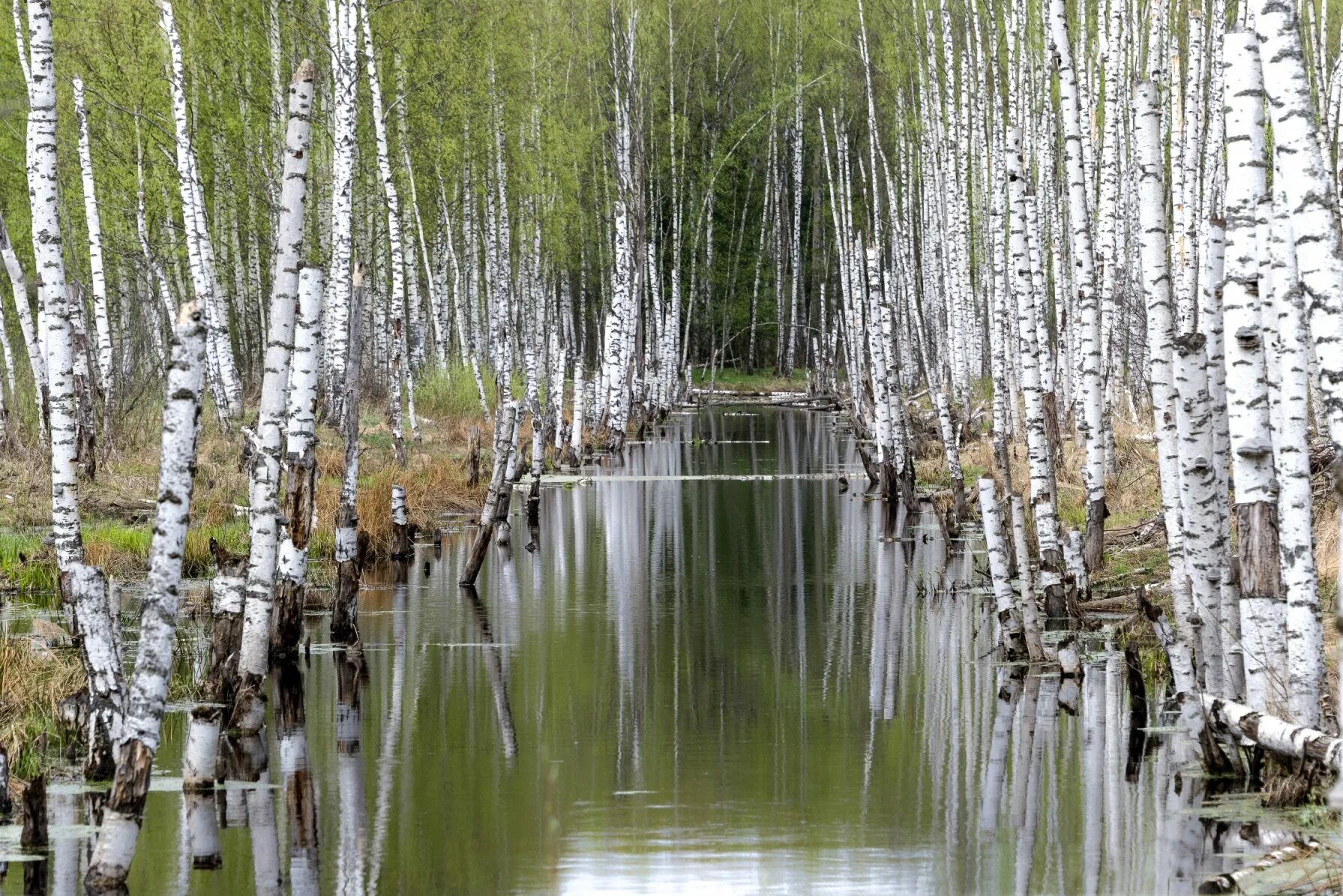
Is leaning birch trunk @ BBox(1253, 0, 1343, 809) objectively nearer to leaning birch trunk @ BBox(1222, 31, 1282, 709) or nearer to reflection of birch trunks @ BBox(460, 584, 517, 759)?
leaning birch trunk @ BBox(1222, 31, 1282, 709)

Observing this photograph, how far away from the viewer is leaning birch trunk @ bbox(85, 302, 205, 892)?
5703 millimetres

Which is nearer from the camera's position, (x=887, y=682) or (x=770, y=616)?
(x=887, y=682)

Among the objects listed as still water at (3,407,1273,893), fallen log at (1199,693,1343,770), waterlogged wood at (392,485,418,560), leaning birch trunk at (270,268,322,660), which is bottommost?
still water at (3,407,1273,893)

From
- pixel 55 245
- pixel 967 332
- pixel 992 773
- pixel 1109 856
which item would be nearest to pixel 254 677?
pixel 55 245

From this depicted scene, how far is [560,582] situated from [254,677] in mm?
5868

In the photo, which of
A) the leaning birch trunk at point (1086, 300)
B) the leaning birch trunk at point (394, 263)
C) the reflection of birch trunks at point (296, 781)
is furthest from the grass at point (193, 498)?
the leaning birch trunk at point (1086, 300)

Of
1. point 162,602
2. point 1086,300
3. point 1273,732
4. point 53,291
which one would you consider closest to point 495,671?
point 53,291

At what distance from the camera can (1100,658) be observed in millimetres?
10320

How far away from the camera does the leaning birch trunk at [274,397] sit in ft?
26.2

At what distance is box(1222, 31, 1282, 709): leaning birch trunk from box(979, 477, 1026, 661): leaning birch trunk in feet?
9.76

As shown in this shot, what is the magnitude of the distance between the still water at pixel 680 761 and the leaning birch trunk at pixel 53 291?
4.03ft

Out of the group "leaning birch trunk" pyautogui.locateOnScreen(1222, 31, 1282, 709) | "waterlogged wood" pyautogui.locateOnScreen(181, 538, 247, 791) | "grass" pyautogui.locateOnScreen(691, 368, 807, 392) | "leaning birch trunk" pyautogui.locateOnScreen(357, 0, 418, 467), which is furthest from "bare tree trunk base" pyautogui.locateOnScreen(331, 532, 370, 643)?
"grass" pyautogui.locateOnScreen(691, 368, 807, 392)

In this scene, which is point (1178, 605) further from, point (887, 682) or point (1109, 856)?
point (887, 682)

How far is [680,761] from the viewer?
836 centimetres
